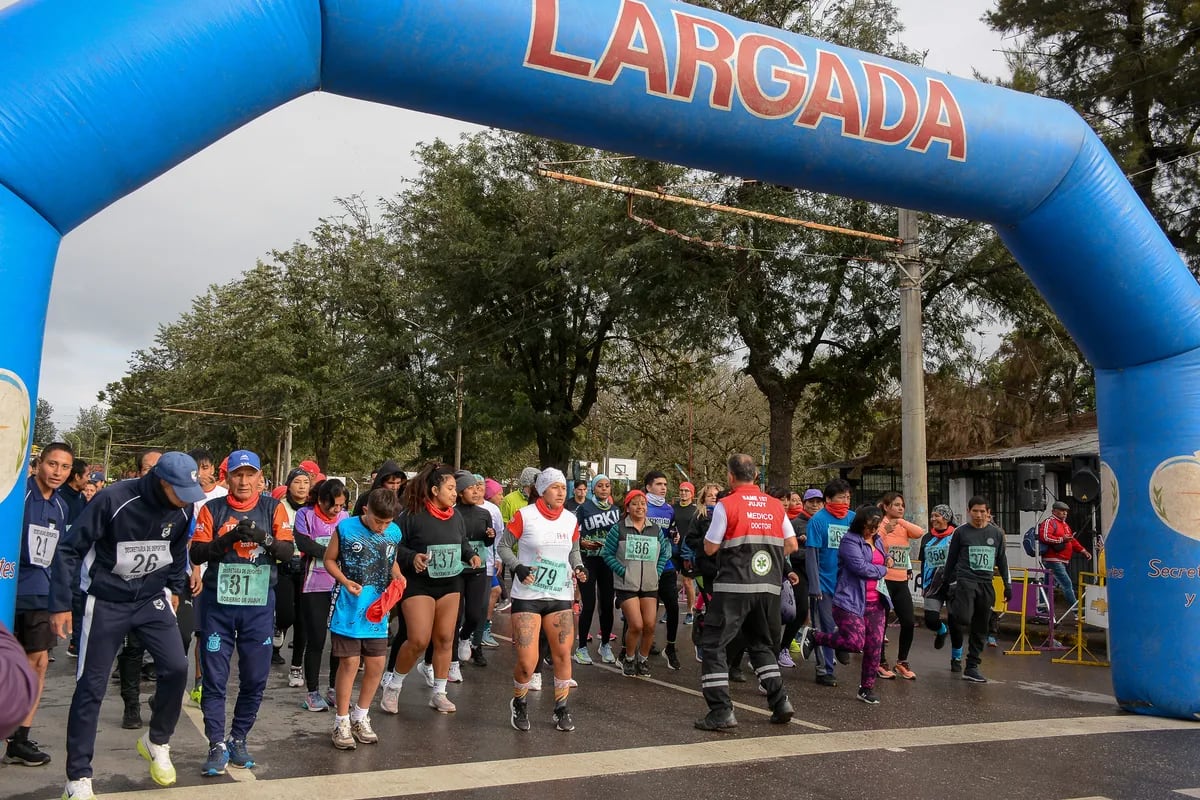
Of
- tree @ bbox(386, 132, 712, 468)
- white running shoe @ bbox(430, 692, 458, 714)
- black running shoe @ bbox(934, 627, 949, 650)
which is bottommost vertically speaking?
white running shoe @ bbox(430, 692, 458, 714)

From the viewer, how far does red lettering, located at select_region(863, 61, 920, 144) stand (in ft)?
26.6

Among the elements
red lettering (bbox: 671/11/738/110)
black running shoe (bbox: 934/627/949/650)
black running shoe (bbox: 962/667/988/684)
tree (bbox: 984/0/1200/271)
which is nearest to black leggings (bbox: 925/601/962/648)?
black running shoe (bbox: 934/627/949/650)

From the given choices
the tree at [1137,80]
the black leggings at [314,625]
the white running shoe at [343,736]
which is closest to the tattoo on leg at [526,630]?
the white running shoe at [343,736]

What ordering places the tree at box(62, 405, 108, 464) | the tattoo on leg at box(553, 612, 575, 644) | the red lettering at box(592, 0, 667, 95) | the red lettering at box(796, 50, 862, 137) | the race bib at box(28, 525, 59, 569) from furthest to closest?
1. the tree at box(62, 405, 108, 464)
2. the red lettering at box(796, 50, 862, 137)
3. the tattoo on leg at box(553, 612, 575, 644)
4. the red lettering at box(592, 0, 667, 95)
5. the race bib at box(28, 525, 59, 569)

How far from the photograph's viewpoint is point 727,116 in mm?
7660

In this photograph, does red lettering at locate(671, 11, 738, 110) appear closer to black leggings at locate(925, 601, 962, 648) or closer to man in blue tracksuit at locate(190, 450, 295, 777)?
man in blue tracksuit at locate(190, 450, 295, 777)

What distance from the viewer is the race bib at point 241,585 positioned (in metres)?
6.38

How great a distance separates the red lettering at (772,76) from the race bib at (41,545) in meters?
5.63

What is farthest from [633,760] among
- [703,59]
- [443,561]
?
[703,59]

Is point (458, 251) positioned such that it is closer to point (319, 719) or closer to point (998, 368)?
point (998, 368)

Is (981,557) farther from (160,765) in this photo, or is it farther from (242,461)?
(160,765)

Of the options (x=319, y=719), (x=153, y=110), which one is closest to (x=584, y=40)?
(x=153, y=110)

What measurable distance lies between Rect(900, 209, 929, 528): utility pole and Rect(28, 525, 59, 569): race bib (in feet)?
44.7

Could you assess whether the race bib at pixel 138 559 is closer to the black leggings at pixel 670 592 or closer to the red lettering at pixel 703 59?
the red lettering at pixel 703 59
